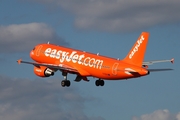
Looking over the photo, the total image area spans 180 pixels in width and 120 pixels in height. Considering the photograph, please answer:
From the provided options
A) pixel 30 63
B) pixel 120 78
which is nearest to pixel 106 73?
pixel 120 78

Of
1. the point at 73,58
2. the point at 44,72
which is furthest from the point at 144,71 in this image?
the point at 44,72

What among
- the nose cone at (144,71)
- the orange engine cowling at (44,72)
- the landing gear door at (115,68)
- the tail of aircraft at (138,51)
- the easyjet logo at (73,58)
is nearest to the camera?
the nose cone at (144,71)

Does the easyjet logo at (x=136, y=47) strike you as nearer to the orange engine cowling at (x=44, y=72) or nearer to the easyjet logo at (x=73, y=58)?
the easyjet logo at (x=73, y=58)

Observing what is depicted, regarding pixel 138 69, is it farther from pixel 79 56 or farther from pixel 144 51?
pixel 79 56

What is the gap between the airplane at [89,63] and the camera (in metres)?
179

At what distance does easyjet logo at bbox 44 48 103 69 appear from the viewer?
18588 centimetres

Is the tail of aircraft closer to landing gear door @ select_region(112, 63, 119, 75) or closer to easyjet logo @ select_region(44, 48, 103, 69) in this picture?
landing gear door @ select_region(112, 63, 119, 75)

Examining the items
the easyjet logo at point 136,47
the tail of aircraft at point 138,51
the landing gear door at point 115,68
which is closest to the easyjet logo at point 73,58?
the landing gear door at point 115,68

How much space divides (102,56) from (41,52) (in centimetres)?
1636

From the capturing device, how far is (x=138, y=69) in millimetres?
176750

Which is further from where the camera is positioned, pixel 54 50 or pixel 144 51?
pixel 54 50

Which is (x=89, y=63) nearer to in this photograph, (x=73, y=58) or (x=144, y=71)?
(x=73, y=58)

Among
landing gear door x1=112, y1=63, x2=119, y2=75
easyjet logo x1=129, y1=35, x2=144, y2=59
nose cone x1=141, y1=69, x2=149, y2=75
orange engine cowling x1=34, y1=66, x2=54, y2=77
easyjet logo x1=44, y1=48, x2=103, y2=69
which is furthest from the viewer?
orange engine cowling x1=34, y1=66, x2=54, y2=77

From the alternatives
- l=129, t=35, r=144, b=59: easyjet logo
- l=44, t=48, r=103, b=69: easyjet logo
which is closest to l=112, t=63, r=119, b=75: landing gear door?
l=129, t=35, r=144, b=59: easyjet logo
